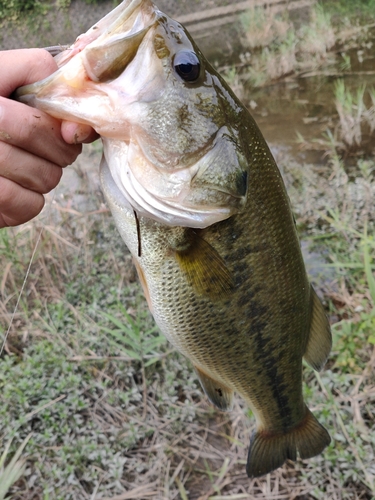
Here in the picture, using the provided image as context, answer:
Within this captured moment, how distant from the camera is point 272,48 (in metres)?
7.09

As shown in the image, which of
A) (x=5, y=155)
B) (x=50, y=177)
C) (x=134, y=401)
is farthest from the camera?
(x=134, y=401)

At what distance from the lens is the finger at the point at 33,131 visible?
41.0 inches

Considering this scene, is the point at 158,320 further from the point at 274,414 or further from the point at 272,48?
the point at 272,48

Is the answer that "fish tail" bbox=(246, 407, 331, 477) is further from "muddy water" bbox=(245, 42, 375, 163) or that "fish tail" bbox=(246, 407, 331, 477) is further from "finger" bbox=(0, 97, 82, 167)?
"muddy water" bbox=(245, 42, 375, 163)

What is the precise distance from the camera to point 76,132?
109 centimetres

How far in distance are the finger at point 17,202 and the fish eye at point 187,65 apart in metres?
0.54

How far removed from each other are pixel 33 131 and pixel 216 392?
1.16 m

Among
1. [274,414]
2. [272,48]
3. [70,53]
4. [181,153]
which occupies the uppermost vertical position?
[70,53]

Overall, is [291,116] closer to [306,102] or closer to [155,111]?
[306,102]

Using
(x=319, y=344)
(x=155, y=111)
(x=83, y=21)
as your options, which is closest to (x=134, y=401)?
(x=319, y=344)

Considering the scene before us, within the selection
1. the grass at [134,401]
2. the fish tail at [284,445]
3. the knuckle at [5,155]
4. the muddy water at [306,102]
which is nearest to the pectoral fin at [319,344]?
the fish tail at [284,445]

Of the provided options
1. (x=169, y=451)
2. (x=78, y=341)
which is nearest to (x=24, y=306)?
(x=78, y=341)

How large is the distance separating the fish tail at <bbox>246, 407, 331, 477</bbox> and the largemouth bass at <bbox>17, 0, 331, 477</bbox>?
23 cm

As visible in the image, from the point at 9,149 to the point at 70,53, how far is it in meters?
0.30
